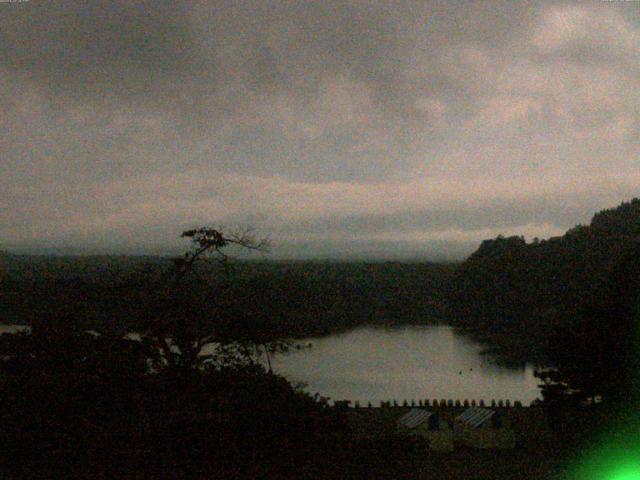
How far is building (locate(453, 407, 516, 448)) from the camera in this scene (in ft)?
47.9

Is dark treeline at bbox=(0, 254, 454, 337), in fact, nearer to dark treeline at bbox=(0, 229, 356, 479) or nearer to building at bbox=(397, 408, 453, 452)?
dark treeline at bbox=(0, 229, 356, 479)

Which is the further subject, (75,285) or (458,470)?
(75,285)

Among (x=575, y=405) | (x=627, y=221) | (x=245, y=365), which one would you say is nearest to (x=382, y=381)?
(x=575, y=405)

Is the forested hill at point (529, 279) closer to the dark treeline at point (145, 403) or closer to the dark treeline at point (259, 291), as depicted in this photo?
the dark treeline at point (259, 291)

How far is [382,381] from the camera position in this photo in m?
30.6

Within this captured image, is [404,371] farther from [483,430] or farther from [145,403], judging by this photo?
[145,403]

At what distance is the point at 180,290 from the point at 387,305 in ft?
187

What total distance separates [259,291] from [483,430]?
92.0ft

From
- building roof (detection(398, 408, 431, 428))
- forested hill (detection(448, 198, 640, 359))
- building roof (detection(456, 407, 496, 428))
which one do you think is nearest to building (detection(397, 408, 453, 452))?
building roof (detection(398, 408, 431, 428))

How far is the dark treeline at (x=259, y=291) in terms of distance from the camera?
9031 mm

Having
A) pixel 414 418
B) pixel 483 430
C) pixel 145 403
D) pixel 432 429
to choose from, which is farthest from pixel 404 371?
pixel 145 403

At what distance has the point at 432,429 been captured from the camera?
588 inches

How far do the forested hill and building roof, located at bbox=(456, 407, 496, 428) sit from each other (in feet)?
73.0

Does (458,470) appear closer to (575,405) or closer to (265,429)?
(265,429)
